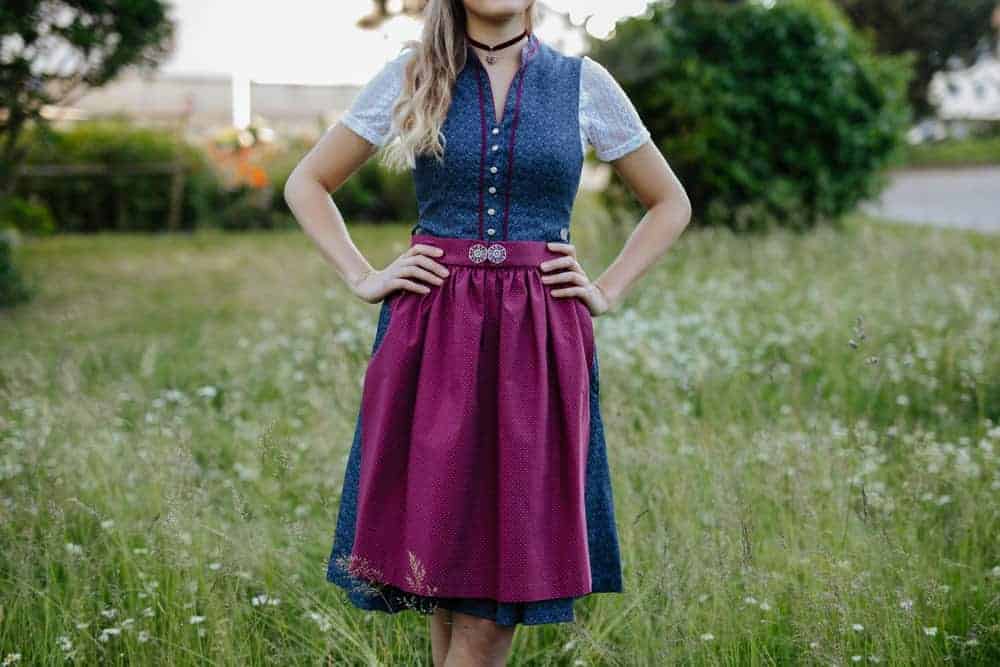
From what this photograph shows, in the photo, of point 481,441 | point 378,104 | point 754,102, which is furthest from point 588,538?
point 754,102

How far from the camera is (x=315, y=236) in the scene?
246 centimetres

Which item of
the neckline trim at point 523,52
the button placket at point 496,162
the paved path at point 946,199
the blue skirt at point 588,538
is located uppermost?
the neckline trim at point 523,52

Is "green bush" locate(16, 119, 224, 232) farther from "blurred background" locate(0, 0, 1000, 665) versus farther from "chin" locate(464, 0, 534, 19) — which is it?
"chin" locate(464, 0, 534, 19)

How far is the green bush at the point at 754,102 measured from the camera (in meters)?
8.79

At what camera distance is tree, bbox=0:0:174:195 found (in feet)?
22.0

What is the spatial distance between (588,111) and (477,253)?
1.40 ft

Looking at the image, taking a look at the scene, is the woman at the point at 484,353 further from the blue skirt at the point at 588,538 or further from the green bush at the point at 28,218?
the green bush at the point at 28,218

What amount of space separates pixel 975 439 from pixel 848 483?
1.05 metres

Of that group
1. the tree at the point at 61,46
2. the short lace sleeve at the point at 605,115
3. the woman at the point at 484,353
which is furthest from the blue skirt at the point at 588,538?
the tree at the point at 61,46

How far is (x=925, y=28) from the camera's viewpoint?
30.0 m

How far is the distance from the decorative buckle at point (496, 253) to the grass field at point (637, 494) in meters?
0.78

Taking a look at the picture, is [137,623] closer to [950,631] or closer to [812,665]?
[812,665]

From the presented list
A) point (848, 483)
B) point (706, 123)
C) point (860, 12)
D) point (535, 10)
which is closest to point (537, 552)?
point (535, 10)

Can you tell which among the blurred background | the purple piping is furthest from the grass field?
the purple piping
